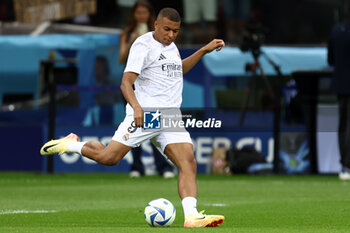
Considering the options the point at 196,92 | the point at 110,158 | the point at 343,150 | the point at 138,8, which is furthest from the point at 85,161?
the point at 110,158

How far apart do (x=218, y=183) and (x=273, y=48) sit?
4.55 m

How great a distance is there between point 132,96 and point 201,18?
1108 centimetres

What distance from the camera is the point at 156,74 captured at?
8.77 meters

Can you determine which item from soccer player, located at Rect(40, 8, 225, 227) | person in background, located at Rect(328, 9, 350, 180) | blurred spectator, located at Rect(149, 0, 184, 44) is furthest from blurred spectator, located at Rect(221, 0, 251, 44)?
soccer player, located at Rect(40, 8, 225, 227)

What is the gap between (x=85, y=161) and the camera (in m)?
17.2

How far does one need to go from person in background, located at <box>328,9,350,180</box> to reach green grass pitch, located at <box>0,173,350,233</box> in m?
0.56

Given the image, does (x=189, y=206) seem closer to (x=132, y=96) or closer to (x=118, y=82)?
(x=132, y=96)

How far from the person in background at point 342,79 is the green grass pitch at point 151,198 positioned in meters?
0.56

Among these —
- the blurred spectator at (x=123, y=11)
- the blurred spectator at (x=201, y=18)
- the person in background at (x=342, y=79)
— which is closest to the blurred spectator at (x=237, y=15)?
the blurred spectator at (x=201, y=18)

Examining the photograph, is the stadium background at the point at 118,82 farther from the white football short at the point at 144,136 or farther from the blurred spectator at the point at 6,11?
the white football short at the point at 144,136

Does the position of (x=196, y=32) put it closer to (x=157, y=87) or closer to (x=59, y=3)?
(x=59, y=3)

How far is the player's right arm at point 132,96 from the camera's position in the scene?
834 centimetres

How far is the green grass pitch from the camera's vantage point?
27.6 feet

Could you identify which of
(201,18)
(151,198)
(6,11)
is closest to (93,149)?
(151,198)
